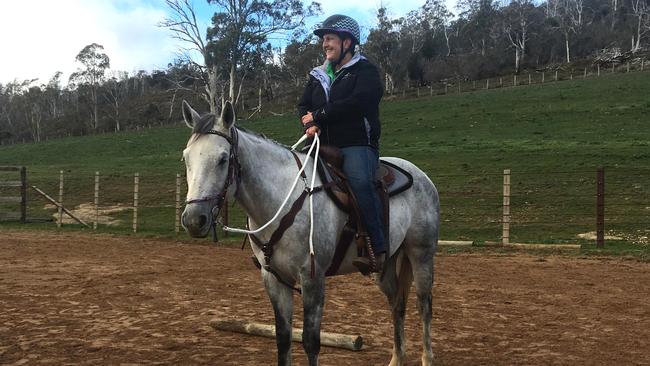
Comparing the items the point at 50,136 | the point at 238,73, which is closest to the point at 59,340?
the point at 238,73

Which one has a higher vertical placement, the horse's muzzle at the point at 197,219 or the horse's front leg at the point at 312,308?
the horse's muzzle at the point at 197,219

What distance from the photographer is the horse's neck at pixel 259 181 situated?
3.54 meters

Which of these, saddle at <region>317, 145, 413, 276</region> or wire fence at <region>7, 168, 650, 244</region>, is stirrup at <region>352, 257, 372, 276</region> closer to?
saddle at <region>317, 145, 413, 276</region>

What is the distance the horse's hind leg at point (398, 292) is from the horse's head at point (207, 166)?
2088 mm

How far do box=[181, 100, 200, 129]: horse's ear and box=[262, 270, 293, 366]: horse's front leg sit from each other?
4.00ft

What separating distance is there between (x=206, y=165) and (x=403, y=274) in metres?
2.48

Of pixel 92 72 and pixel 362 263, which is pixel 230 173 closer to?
pixel 362 263

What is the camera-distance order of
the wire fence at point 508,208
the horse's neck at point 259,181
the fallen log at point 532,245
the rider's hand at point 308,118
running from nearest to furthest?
1. the horse's neck at point 259,181
2. the rider's hand at point 308,118
3. the fallen log at point 532,245
4. the wire fence at point 508,208

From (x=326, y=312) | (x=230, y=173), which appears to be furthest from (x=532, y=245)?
(x=230, y=173)

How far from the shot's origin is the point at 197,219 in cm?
299

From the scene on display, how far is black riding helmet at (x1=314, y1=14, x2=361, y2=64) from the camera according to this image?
4039 millimetres

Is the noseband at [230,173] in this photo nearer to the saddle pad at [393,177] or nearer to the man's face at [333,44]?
the saddle pad at [393,177]

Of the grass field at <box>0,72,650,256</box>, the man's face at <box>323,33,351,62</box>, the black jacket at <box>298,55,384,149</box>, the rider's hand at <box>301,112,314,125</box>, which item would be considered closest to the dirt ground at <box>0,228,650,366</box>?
the black jacket at <box>298,55,384,149</box>

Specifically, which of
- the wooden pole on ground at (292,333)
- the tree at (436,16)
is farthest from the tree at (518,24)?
the wooden pole on ground at (292,333)
